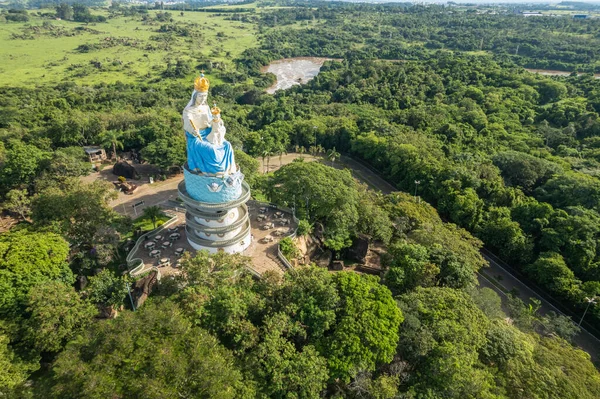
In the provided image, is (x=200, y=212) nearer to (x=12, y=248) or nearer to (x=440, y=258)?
(x=12, y=248)

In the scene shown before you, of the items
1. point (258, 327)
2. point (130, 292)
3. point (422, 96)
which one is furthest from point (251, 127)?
point (258, 327)

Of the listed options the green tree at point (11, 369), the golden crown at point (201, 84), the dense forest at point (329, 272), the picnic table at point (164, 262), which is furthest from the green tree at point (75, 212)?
the golden crown at point (201, 84)

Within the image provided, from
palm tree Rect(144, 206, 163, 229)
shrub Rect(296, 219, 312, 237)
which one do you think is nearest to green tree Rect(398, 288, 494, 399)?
shrub Rect(296, 219, 312, 237)

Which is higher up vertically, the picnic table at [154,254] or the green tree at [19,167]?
the green tree at [19,167]

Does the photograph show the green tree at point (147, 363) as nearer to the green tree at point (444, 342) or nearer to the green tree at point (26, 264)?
the green tree at point (26, 264)

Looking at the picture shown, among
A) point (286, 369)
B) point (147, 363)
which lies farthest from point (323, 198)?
point (147, 363)

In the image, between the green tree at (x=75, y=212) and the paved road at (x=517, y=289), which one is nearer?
the green tree at (x=75, y=212)
